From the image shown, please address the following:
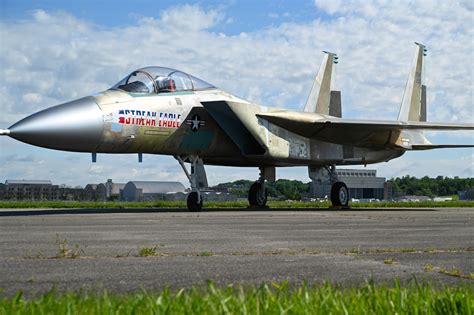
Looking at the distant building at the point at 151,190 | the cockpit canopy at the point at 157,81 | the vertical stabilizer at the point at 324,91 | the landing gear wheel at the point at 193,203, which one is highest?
the vertical stabilizer at the point at 324,91

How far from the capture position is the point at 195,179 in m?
16.8

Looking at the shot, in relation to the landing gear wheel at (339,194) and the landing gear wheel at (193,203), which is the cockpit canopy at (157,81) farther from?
the landing gear wheel at (339,194)

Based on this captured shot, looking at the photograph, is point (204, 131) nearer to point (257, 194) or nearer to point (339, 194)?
point (257, 194)

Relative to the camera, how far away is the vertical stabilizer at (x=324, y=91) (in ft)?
76.9

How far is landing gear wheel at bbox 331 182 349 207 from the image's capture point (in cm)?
2058

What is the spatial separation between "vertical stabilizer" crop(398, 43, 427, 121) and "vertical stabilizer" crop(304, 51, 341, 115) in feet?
9.95

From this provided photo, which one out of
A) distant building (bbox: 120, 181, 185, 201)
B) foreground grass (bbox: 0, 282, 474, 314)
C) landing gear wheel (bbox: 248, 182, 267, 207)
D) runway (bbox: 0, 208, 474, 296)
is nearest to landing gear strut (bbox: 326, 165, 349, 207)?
landing gear wheel (bbox: 248, 182, 267, 207)

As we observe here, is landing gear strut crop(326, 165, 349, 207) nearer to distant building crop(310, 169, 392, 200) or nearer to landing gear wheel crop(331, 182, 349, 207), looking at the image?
landing gear wheel crop(331, 182, 349, 207)

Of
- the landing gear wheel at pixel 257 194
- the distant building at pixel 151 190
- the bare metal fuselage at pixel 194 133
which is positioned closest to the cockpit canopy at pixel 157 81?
the bare metal fuselage at pixel 194 133

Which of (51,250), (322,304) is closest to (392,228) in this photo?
(51,250)

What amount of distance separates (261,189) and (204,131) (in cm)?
449

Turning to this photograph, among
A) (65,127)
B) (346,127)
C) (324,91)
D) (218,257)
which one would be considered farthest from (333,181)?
(218,257)

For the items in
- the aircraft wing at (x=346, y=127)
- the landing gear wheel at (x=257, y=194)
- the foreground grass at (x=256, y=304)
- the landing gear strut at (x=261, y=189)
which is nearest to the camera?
the foreground grass at (x=256, y=304)

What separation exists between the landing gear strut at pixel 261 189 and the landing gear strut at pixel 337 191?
1.82 metres
